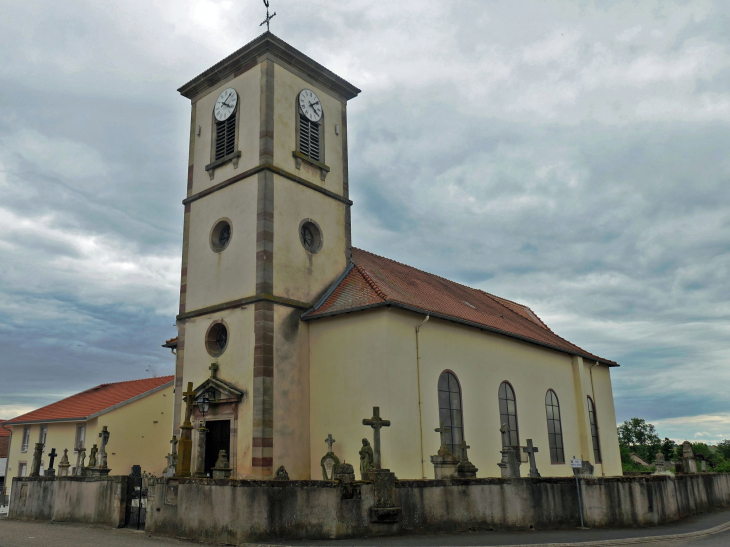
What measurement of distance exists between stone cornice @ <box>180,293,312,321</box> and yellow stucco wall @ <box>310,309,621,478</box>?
891 millimetres

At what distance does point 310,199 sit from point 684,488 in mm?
14947

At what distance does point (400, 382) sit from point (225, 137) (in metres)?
10.8

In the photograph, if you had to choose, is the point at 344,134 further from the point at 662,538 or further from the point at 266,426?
the point at 662,538

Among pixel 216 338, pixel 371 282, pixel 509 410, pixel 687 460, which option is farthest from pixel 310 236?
pixel 687 460

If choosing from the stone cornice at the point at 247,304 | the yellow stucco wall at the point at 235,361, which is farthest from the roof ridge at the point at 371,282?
the yellow stucco wall at the point at 235,361

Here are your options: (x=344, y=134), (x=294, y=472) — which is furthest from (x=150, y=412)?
(x=344, y=134)

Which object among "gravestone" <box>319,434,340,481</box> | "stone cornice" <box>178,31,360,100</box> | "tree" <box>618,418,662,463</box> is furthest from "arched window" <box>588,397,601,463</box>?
"tree" <box>618,418,662,463</box>

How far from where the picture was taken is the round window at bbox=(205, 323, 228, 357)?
20.2m

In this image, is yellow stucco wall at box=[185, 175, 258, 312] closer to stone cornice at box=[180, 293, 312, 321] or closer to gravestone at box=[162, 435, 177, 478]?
stone cornice at box=[180, 293, 312, 321]

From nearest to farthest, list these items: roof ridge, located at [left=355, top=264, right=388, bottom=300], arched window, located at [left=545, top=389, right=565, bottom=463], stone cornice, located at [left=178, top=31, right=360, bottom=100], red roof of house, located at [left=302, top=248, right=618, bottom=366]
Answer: roof ridge, located at [left=355, top=264, right=388, bottom=300]
red roof of house, located at [left=302, top=248, right=618, bottom=366]
stone cornice, located at [left=178, top=31, right=360, bottom=100]
arched window, located at [left=545, top=389, right=565, bottom=463]

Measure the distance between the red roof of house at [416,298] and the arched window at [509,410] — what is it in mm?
2138

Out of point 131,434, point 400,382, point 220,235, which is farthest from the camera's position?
point 131,434

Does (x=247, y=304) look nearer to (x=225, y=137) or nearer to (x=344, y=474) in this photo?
(x=225, y=137)

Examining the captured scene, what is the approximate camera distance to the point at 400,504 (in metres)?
13.7
